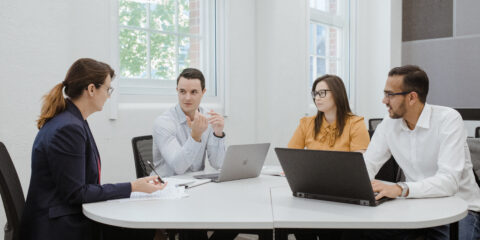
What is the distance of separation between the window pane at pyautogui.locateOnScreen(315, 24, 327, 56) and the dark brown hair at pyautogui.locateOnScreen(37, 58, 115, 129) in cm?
392

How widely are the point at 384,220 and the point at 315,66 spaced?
4.08 metres

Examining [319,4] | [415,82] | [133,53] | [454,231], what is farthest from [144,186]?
[319,4]

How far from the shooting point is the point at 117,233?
188 cm

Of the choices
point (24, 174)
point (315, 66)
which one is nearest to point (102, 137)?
point (24, 174)

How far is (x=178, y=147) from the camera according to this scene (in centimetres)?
262

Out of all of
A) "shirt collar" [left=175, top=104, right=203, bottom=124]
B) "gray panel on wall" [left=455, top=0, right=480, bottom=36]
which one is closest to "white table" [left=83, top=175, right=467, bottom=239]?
"shirt collar" [left=175, top=104, right=203, bottom=124]

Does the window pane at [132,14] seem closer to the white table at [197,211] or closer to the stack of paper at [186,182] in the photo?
the stack of paper at [186,182]

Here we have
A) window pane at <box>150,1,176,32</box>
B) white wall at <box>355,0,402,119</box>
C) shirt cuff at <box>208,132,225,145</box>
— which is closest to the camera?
shirt cuff at <box>208,132,225,145</box>

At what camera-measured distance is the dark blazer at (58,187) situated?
1.68 metres

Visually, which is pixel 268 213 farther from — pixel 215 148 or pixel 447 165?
pixel 215 148

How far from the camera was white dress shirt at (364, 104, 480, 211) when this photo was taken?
188cm

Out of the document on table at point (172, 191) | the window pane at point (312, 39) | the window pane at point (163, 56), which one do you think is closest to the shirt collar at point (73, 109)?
the document on table at point (172, 191)

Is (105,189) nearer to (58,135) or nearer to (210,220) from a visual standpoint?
(58,135)

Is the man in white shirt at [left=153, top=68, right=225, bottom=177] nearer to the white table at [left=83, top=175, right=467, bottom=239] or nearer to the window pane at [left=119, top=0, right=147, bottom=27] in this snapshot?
the white table at [left=83, top=175, right=467, bottom=239]
